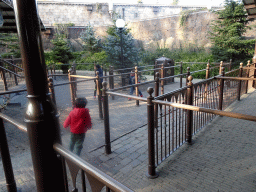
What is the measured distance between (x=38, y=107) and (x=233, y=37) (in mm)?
15248

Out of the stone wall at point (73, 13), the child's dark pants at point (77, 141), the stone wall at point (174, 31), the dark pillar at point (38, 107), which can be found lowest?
the child's dark pants at point (77, 141)

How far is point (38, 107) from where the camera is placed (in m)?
1.31

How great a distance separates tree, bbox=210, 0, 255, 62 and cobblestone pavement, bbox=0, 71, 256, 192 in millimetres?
9669

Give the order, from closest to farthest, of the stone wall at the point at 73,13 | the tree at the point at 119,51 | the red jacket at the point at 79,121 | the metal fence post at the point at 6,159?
1. the metal fence post at the point at 6,159
2. the red jacket at the point at 79,121
3. the tree at the point at 119,51
4. the stone wall at the point at 73,13

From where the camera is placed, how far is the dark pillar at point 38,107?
1.22 meters

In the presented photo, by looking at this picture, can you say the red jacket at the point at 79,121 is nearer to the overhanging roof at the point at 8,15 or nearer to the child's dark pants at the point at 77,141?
the child's dark pants at the point at 77,141

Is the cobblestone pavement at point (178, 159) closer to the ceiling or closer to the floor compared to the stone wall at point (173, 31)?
closer to the floor

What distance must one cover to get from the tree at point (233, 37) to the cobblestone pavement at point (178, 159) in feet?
31.7

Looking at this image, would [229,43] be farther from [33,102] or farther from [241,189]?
[33,102]

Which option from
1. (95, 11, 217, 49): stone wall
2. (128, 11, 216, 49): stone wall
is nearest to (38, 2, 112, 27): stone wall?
(95, 11, 217, 49): stone wall

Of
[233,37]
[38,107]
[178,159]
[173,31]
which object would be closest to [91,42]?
[173,31]

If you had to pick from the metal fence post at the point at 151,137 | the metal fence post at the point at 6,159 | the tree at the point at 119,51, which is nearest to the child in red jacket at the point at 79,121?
the metal fence post at the point at 6,159

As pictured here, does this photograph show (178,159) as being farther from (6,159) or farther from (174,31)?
(174,31)

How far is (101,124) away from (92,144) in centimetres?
129
